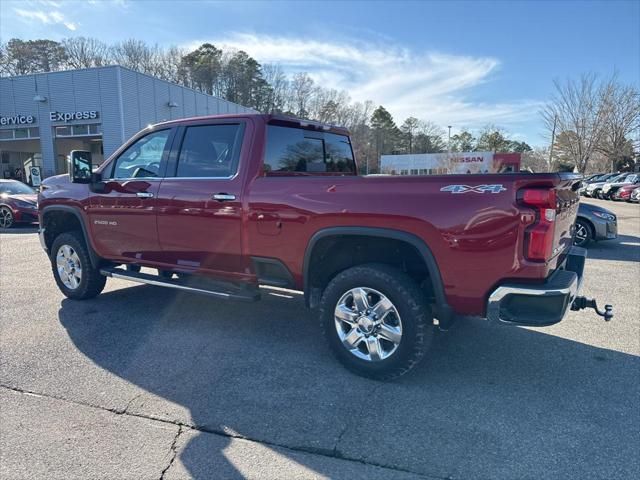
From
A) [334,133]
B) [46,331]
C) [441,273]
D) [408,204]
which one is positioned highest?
[334,133]

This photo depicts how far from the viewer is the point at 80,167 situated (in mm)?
4844

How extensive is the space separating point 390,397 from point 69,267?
14.2 feet

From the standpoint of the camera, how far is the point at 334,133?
5.03 metres

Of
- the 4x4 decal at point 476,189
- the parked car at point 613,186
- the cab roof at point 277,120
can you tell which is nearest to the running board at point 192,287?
the cab roof at point 277,120

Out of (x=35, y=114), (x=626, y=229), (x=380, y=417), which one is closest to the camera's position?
(x=380, y=417)

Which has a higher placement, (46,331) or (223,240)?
(223,240)

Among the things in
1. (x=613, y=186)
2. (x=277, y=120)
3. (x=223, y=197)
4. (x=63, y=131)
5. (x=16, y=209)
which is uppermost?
(x=63, y=131)

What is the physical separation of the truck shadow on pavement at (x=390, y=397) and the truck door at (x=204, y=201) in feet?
2.63

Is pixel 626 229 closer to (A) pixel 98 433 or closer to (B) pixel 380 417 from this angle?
(B) pixel 380 417

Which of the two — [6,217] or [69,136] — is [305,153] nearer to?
[6,217]

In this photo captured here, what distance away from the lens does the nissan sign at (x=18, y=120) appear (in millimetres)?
25598

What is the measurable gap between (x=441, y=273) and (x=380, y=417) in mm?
1059

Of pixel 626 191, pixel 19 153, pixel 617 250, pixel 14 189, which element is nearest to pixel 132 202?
pixel 617 250

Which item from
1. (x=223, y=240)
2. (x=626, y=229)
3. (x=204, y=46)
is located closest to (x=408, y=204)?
(x=223, y=240)
